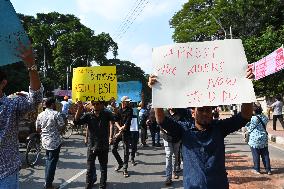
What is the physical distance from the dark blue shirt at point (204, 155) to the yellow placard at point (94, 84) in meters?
4.21

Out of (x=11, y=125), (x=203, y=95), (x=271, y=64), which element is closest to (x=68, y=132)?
(x=271, y=64)

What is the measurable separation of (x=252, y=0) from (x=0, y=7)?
Result: 3925cm

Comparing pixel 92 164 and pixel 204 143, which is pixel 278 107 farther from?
pixel 204 143

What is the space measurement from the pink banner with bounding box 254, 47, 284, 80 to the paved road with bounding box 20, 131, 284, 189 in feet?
8.90

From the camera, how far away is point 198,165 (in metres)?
4.09

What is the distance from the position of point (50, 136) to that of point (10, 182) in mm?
5003

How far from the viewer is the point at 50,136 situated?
8.87m

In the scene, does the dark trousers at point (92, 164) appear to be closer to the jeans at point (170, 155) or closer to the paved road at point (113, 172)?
the paved road at point (113, 172)

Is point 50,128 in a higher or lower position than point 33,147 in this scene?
higher

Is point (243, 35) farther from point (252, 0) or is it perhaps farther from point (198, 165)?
point (198, 165)

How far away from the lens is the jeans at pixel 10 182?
3.86m

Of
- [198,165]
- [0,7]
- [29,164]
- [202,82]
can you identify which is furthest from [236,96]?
[29,164]

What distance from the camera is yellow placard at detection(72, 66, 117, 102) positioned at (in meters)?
8.33

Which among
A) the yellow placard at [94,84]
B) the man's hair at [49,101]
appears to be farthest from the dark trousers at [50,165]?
the yellow placard at [94,84]
